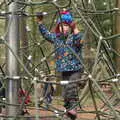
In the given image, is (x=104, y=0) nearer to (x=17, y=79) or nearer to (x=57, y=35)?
(x=57, y=35)

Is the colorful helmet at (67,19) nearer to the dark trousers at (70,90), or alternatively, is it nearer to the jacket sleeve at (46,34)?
the jacket sleeve at (46,34)

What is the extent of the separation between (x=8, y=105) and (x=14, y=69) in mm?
196

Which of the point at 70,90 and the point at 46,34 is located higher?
the point at 46,34

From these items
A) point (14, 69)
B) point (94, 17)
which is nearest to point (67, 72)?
point (94, 17)

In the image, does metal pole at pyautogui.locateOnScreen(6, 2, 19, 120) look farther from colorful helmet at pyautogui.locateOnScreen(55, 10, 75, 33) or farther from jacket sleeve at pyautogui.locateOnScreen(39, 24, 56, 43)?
jacket sleeve at pyautogui.locateOnScreen(39, 24, 56, 43)

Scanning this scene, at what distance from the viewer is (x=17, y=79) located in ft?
8.34

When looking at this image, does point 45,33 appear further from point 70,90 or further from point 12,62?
point 12,62

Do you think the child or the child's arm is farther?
the child's arm

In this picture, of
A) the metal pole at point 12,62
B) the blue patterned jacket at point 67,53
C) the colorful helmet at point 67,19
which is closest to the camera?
the metal pole at point 12,62

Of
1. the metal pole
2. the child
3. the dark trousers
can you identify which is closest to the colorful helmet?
the child

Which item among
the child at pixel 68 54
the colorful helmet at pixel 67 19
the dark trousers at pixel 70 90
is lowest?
the dark trousers at pixel 70 90

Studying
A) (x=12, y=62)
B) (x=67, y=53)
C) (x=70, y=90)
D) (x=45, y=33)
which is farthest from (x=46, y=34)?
(x=12, y=62)

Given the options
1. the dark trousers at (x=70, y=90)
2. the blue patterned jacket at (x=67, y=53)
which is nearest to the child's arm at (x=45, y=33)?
the blue patterned jacket at (x=67, y=53)

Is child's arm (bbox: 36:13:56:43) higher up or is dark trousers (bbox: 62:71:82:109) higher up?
child's arm (bbox: 36:13:56:43)
